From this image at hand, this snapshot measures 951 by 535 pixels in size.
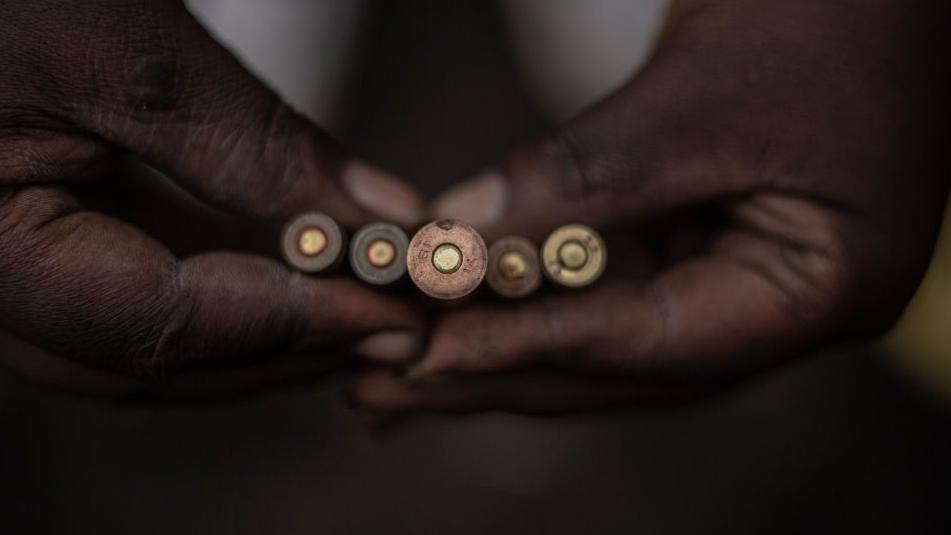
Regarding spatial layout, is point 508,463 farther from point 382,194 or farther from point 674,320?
point 382,194

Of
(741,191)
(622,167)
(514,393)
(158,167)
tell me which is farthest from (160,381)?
(741,191)

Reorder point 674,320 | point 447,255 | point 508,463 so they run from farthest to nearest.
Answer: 1. point 508,463
2. point 674,320
3. point 447,255

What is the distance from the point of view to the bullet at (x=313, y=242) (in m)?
1.74

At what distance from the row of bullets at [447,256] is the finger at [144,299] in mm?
66

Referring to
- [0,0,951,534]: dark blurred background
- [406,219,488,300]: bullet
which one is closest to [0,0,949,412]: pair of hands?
[406,219,488,300]: bullet

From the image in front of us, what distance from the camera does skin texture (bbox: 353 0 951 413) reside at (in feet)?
5.97

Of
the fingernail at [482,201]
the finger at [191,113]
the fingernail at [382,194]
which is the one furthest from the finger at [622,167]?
the finger at [191,113]

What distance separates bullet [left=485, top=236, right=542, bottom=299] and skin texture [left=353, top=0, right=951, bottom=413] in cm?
6

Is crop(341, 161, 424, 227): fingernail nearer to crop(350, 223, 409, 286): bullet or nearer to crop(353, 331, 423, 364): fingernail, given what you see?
crop(350, 223, 409, 286): bullet

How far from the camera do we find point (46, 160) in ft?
5.26

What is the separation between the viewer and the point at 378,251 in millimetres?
1764

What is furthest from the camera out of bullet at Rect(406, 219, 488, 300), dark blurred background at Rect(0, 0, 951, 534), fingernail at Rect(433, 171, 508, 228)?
dark blurred background at Rect(0, 0, 951, 534)

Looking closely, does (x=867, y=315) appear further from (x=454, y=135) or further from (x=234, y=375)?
(x=454, y=135)

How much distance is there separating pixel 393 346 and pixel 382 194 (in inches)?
14.3
